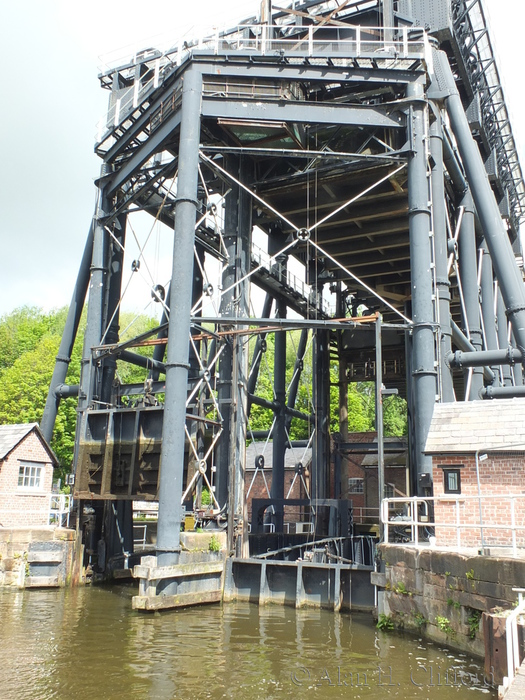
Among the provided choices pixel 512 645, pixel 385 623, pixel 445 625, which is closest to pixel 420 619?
pixel 445 625

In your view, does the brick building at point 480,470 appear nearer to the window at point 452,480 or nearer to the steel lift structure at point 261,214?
the window at point 452,480

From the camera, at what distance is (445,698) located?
752 cm

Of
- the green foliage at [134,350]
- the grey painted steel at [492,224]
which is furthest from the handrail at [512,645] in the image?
the green foliage at [134,350]

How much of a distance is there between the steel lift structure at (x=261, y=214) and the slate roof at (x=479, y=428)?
186 cm

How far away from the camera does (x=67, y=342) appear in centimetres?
2175

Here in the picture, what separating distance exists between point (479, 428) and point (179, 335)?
6.94m

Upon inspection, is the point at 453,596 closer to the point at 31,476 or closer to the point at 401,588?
the point at 401,588

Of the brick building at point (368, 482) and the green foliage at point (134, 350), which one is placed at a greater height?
the green foliage at point (134, 350)

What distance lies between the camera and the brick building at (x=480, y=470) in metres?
11.4

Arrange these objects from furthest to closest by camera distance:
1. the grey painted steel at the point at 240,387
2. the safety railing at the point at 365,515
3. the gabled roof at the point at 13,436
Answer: the safety railing at the point at 365,515, the gabled roof at the point at 13,436, the grey painted steel at the point at 240,387

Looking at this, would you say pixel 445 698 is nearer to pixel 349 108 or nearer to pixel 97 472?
pixel 97 472

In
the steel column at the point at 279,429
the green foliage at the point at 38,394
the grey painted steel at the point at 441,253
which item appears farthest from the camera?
the green foliage at the point at 38,394

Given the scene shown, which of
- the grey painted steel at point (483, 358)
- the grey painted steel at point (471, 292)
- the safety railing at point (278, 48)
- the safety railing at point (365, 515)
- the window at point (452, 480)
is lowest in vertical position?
the safety railing at point (365, 515)

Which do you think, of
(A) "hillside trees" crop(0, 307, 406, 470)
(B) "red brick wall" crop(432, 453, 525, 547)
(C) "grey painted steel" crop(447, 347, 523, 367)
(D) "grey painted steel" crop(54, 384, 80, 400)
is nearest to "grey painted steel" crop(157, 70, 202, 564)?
(B) "red brick wall" crop(432, 453, 525, 547)
